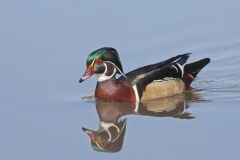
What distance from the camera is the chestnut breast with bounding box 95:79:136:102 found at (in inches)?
464

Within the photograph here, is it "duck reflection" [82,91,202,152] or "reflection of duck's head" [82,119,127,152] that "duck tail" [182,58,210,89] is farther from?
"reflection of duck's head" [82,119,127,152]

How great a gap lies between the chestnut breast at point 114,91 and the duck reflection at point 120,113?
7cm

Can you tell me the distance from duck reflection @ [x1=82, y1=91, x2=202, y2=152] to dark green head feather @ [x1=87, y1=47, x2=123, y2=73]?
61 centimetres

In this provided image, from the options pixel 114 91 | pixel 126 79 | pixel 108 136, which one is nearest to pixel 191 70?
pixel 126 79

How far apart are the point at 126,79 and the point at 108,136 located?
1.52 meters

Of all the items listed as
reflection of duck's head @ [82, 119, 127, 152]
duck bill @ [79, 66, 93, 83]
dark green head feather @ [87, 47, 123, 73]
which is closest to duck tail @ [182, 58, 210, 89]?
dark green head feather @ [87, 47, 123, 73]

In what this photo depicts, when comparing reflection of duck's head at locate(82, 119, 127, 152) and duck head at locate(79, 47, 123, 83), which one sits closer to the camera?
reflection of duck's head at locate(82, 119, 127, 152)

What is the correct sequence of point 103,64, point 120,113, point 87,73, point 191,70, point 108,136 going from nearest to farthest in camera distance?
point 108,136 → point 120,113 → point 87,73 → point 103,64 → point 191,70

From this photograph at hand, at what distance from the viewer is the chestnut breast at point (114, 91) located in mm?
11789

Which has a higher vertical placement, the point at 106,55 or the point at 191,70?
the point at 106,55

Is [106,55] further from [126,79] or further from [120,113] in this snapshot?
[120,113]

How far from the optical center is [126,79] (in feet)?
39.0

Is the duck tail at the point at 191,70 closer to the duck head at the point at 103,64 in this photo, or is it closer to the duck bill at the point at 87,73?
the duck head at the point at 103,64

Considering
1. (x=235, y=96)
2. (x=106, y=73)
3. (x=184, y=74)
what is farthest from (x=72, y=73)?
(x=235, y=96)
